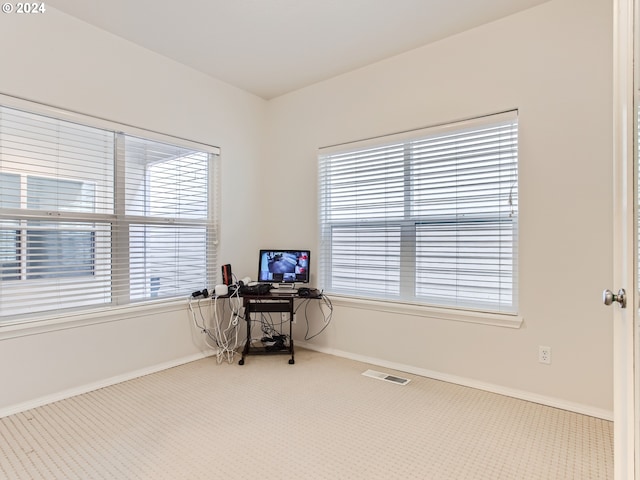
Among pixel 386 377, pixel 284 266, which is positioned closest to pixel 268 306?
pixel 284 266

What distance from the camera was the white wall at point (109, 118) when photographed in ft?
7.39

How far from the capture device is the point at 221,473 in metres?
1.64

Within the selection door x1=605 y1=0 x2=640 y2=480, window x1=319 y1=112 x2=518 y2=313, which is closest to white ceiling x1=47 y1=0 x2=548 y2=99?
window x1=319 y1=112 x2=518 y2=313

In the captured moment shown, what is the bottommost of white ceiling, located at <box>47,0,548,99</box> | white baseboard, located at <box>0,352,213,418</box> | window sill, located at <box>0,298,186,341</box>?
white baseboard, located at <box>0,352,213,418</box>

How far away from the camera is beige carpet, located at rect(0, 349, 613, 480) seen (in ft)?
5.48

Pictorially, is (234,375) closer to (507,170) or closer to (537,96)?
(507,170)

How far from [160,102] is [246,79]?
89 centimetres

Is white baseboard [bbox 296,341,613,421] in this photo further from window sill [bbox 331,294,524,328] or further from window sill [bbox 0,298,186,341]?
window sill [bbox 0,298,186,341]

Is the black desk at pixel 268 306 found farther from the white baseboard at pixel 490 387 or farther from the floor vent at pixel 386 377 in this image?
the floor vent at pixel 386 377

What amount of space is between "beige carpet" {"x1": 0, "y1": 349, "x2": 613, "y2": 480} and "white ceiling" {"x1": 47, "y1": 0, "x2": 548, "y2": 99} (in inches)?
106

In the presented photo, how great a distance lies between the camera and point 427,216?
289 cm

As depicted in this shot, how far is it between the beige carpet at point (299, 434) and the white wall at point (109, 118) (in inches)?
8.1

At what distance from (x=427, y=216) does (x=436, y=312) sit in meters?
0.78

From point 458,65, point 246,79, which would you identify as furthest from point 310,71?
point 458,65
